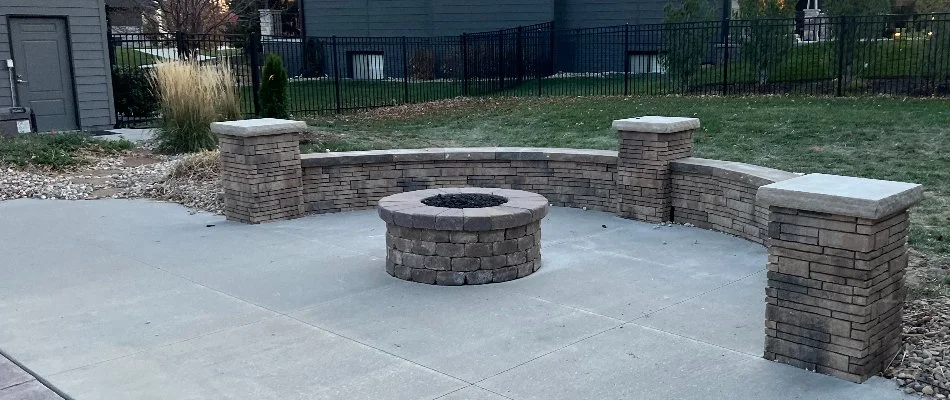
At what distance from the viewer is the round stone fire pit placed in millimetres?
6129

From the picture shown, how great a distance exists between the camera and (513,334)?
16.7ft

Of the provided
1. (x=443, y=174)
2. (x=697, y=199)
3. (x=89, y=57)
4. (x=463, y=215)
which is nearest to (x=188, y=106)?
(x=443, y=174)

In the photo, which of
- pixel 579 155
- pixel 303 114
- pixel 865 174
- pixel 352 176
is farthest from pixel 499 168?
pixel 303 114

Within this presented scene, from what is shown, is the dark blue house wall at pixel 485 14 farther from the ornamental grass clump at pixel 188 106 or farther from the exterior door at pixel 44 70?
the ornamental grass clump at pixel 188 106

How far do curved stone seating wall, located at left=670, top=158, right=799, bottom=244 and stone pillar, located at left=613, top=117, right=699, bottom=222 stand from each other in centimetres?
12

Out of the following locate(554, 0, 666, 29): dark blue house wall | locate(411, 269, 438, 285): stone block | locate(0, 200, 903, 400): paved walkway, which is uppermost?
locate(554, 0, 666, 29): dark blue house wall

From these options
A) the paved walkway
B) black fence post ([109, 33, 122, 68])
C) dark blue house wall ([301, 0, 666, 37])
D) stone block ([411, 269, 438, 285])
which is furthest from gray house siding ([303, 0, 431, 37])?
stone block ([411, 269, 438, 285])

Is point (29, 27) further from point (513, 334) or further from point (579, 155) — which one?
point (513, 334)

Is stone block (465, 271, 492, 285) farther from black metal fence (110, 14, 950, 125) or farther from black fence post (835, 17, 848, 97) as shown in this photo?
black fence post (835, 17, 848, 97)

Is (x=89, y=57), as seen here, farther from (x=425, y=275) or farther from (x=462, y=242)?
(x=462, y=242)

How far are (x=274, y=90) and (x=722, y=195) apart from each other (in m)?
8.21

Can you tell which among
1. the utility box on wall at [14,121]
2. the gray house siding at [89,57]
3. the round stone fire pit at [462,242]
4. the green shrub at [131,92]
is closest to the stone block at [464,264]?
the round stone fire pit at [462,242]

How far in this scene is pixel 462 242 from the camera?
6137 millimetres

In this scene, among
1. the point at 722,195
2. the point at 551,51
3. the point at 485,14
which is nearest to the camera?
the point at 722,195
